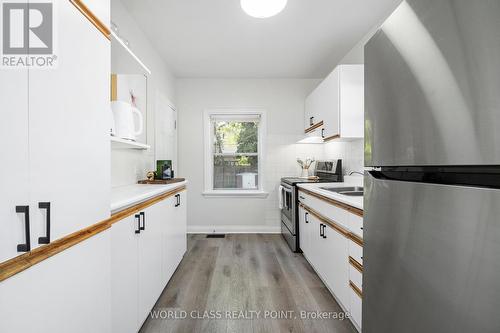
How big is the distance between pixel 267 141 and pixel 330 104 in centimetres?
145

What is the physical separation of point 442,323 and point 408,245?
0.17 m

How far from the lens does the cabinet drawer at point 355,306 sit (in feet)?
5.19

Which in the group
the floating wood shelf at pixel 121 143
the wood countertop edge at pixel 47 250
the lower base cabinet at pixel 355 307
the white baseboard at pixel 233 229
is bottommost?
the white baseboard at pixel 233 229

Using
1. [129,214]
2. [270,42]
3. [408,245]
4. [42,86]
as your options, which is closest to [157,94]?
[270,42]

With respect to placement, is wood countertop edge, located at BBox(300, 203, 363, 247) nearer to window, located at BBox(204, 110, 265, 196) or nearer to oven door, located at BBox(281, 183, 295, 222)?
oven door, located at BBox(281, 183, 295, 222)

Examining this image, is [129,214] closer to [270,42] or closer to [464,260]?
[464,260]

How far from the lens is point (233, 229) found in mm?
4109

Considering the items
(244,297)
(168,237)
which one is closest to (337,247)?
(244,297)

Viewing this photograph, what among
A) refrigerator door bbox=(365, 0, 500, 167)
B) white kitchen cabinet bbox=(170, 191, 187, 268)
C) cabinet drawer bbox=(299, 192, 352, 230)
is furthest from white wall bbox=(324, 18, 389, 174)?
refrigerator door bbox=(365, 0, 500, 167)

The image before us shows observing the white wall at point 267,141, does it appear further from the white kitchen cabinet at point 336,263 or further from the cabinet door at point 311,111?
the white kitchen cabinet at point 336,263

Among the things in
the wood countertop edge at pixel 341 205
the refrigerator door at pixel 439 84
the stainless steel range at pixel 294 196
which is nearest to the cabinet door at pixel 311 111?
the stainless steel range at pixel 294 196

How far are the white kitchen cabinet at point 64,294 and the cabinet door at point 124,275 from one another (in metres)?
0.17

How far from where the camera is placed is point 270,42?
2.91 metres

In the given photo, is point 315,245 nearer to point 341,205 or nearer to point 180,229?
point 341,205
